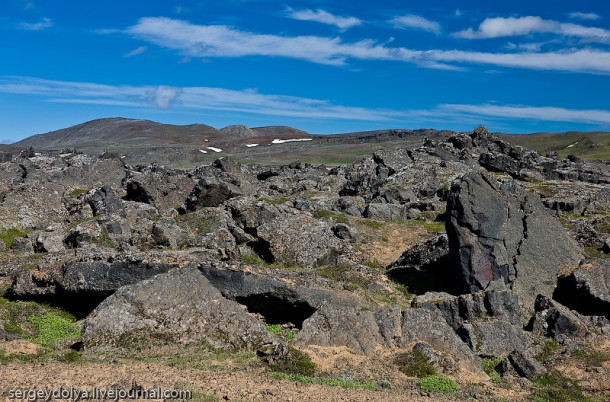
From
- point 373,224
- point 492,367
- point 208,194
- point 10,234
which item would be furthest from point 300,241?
point 10,234

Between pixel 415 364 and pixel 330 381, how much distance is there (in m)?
3.29

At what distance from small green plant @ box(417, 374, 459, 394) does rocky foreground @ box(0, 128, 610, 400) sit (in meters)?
0.17

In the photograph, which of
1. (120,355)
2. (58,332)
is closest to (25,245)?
(58,332)

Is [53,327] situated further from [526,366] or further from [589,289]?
[589,289]

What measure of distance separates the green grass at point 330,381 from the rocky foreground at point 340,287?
0.09 meters

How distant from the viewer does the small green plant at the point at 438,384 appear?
631 inches

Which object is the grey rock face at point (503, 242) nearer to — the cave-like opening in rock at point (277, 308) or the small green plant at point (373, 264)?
the small green plant at point (373, 264)

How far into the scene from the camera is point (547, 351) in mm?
19234

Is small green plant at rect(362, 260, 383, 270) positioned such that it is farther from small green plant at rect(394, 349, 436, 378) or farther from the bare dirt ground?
the bare dirt ground

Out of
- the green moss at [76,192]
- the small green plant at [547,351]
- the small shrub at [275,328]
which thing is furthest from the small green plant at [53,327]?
the green moss at [76,192]

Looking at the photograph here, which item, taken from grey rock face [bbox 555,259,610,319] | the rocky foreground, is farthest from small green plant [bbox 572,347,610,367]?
grey rock face [bbox 555,259,610,319]

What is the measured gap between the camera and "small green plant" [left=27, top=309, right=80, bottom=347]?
19.1m

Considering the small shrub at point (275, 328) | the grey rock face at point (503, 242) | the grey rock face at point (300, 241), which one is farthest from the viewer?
the grey rock face at point (300, 241)

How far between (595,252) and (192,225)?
26626 mm
